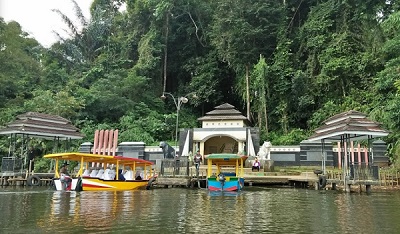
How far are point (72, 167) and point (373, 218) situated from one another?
844 inches

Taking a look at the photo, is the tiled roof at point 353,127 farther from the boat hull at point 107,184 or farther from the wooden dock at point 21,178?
the wooden dock at point 21,178

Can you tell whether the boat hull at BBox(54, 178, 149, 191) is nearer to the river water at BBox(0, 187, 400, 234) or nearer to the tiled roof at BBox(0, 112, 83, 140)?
Answer: the tiled roof at BBox(0, 112, 83, 140)

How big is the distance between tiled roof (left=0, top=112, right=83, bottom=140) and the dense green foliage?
5.32 meters

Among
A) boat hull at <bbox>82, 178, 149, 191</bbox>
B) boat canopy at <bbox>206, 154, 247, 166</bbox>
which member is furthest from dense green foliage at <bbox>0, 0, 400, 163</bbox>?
boat hull at <bbox>82, 178, 149, 191</bbox>

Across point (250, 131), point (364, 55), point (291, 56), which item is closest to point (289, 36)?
point (291, 56)

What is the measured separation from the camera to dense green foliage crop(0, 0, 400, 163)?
29.1 meters

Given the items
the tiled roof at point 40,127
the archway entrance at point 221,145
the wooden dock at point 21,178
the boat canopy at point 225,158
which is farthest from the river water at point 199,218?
the archway entrance at point 221,145

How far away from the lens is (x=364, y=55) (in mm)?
28781

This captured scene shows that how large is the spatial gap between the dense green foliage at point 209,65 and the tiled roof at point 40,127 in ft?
17.4

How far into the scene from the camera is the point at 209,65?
36.8m

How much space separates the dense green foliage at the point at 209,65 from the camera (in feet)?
95.6

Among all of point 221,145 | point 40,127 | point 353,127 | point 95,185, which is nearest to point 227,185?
point 95,185

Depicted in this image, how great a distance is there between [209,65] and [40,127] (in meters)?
18.3

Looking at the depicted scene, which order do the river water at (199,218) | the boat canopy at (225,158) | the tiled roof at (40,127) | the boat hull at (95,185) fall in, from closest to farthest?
the river water at (199,218) → the boat hull at (95,185) → the boat canopy at (225,158) → the tiled roof at (40,127)
